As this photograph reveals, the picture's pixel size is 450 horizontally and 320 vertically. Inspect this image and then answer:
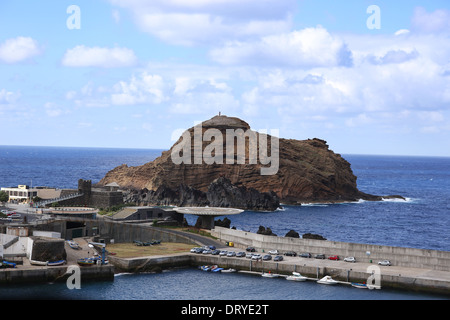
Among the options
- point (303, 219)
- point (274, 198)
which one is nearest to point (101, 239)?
point (303, 219)

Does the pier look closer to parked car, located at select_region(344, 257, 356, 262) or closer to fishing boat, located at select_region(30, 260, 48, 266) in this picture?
parked car, located at select_region(344, 257, 356, 262)

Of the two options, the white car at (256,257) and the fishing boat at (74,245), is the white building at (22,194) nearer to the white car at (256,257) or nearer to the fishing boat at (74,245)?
the fishing boat at (74,245)

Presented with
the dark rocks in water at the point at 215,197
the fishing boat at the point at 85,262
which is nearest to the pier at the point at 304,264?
the fishing boat at the point at 85,262

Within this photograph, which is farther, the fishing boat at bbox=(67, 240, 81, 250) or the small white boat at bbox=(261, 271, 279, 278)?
the fishing boat at bbox=(67, 240, 81, 250)

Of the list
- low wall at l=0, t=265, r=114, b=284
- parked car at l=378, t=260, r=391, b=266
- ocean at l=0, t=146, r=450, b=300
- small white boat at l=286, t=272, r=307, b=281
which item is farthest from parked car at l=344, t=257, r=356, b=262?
low wall at l=0, t=265, r=114, b=284

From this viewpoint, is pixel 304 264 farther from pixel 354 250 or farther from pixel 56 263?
pixel 56 263
